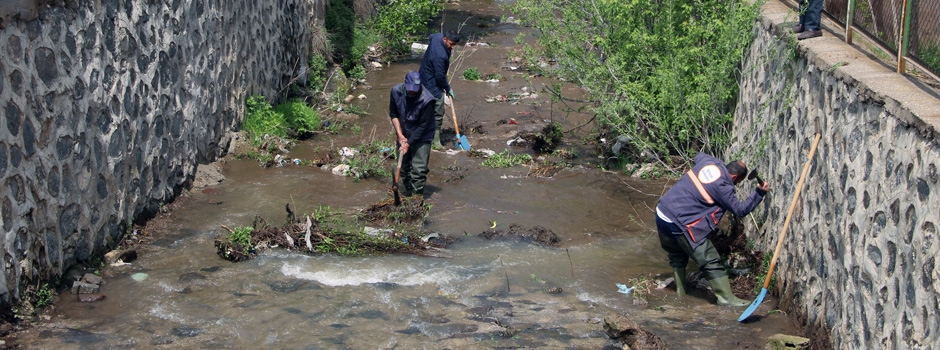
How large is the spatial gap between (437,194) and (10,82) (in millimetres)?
4502

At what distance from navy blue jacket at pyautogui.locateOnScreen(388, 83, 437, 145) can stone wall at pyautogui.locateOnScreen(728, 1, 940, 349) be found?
307 cm

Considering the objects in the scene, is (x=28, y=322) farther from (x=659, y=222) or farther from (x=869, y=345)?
(x=869, y=345)

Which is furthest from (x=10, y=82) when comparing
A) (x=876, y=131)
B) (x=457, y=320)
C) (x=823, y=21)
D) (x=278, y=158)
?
(x=823, y=21)

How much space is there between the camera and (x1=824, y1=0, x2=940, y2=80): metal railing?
212 inches

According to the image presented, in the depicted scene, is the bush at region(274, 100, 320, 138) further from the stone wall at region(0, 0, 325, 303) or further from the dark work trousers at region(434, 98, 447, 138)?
the dark work trousers at region(434, 98, 447, 138)

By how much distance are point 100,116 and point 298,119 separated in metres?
4.22

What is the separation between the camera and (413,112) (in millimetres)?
8367

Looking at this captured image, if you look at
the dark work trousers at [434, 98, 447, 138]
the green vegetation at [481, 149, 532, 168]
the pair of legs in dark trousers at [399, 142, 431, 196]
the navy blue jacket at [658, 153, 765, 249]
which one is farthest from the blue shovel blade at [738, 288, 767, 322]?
the dark work trousers at [434, 98, 447, 138]

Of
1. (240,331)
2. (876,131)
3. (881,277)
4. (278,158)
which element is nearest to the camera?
(881,277)

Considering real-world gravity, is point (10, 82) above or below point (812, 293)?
above

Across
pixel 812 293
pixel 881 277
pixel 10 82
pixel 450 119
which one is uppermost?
pixel 10 82

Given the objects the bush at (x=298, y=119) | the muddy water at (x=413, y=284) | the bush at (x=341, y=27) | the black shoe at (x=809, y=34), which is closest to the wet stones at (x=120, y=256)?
the muddy water at (x=413, y=284)

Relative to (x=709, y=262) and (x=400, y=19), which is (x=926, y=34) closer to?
(x=709, y=262)

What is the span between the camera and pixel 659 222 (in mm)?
6711
